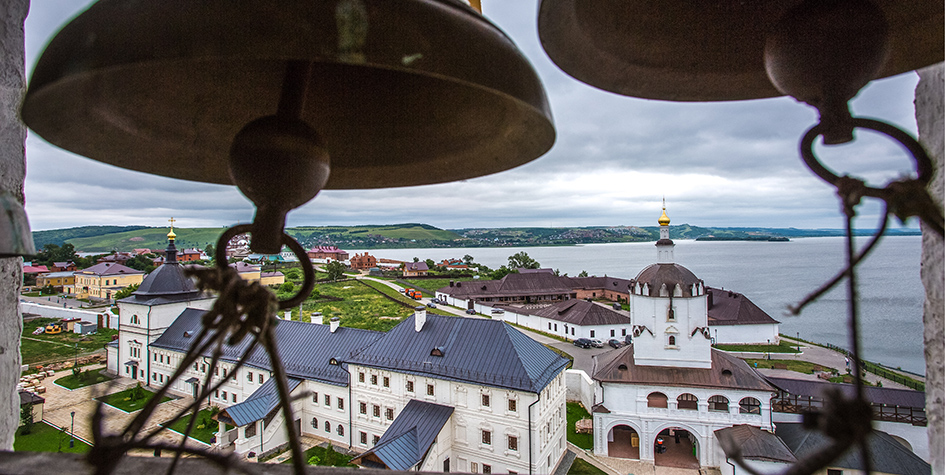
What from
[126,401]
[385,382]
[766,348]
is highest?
[385,382]

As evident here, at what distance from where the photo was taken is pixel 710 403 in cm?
1435

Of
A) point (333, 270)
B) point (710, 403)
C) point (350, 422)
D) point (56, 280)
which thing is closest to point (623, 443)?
point (710, 403)

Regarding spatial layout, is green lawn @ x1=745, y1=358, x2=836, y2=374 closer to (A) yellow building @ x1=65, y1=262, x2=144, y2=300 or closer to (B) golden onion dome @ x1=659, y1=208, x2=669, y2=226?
(B) golden onion dome @ x1=659, y1=208, x2=669, y2=226

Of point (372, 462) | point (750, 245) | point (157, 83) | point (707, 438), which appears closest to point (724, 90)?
point (157, 83)

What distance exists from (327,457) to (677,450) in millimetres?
11398

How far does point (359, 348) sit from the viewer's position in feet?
55.1

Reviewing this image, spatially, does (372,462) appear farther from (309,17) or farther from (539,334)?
(539,334)

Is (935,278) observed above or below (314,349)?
above

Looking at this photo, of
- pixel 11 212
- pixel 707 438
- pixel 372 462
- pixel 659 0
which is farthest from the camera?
pixel 707 438

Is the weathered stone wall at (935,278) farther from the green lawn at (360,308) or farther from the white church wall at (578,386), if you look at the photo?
the green lawn at (360,308)

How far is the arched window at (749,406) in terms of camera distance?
13.8m

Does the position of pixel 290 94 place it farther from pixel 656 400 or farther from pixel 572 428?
pixel 572 428

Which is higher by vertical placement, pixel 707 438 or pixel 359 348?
pixel 359 348

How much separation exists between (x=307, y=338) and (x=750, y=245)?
16806 cm
